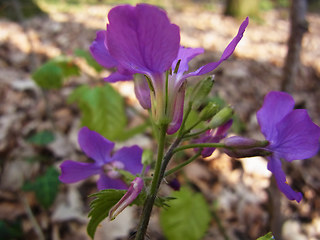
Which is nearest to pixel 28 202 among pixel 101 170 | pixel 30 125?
pixel 30 125

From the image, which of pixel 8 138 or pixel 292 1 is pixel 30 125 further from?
pixel 292 1

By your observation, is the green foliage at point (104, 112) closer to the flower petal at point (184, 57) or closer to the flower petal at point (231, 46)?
the flower petal at point (184, 57)

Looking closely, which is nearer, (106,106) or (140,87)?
(140,87)

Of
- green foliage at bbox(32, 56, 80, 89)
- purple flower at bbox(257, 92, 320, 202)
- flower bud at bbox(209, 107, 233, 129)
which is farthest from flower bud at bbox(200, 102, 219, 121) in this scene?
green foliage at bbox(32, 56, 80, 89)

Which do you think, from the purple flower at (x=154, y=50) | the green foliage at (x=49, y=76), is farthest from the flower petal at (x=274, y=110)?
the green foliage at (x=49, y=76)

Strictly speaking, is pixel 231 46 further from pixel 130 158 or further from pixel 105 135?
pixel 105 135

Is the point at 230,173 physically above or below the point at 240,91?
below
